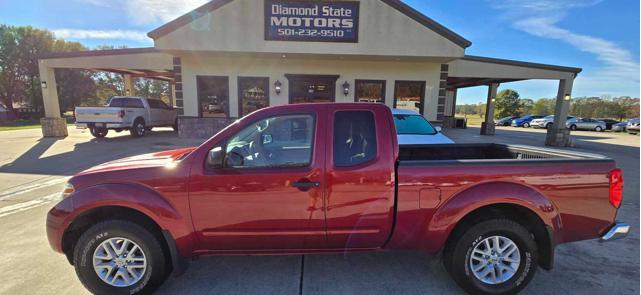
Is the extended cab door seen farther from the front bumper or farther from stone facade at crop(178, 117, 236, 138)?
stone facade at crop(178, 117, 236, 138)

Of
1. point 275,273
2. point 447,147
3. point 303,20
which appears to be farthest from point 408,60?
point 275,273

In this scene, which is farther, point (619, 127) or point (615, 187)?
point (619, 127)

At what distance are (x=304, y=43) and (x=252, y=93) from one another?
338cm

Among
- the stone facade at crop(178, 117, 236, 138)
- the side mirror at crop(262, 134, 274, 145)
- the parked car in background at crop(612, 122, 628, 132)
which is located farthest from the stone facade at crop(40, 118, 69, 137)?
the parked car in background at crop(612, 122, 628, 132)

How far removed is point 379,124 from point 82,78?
155ft

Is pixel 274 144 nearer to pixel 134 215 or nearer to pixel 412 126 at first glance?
pixel 134 215

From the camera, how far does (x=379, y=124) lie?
8.48 ft

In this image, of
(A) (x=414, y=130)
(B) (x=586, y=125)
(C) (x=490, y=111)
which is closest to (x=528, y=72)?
(C) (x=490, y=111)

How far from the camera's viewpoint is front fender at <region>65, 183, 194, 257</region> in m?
2.39

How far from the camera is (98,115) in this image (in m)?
12.1

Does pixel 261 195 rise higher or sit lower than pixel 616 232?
higher

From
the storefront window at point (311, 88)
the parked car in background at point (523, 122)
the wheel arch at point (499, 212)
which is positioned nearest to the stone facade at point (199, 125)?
the storefront window at point (311, 88)

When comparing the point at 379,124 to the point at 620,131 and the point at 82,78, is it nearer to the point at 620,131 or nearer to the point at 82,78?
the point at 620,131

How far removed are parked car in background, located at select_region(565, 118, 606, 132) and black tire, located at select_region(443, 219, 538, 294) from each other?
1441 inches
